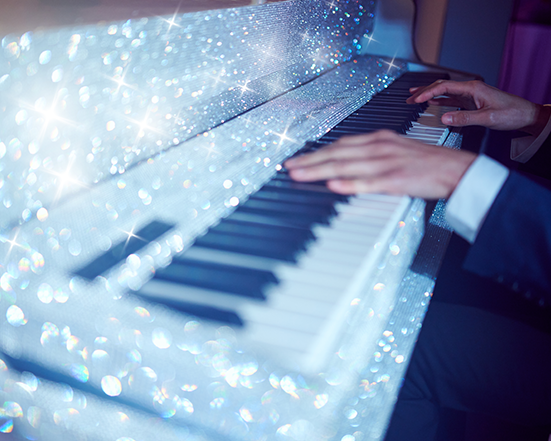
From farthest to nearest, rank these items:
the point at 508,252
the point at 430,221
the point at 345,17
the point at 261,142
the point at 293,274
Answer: the point at 345,17, the point at 430,221, the point at 261,142, the point at 508,252, the point at 293,274

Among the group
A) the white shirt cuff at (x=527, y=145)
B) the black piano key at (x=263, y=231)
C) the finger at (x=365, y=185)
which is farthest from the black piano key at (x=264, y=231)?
the white shirt cuff at (x=527, y=145)

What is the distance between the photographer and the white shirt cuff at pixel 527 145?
129 centimetres

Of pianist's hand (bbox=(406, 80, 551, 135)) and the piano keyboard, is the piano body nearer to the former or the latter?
the piano keyboard

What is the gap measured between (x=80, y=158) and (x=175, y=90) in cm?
23

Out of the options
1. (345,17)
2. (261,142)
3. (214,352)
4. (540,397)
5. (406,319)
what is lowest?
(540,397)

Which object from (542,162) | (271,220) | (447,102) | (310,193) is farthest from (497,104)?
(271,220)

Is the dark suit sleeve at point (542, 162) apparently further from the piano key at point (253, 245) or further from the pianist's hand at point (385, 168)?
the piano key at point (253, 245)

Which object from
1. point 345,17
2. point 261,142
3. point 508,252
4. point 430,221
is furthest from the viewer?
point 345,17

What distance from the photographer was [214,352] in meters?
0.40

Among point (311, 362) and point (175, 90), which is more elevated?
point (175, 90)

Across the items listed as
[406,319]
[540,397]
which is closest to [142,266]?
[406,319]

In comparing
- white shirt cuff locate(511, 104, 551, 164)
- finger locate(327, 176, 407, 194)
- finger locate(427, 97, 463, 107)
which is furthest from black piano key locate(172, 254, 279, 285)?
white shirt cuff locate(511, 104, 551, 164)

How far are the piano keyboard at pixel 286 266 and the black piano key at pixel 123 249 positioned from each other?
0.16 ft

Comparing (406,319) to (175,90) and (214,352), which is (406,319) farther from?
(175,90)
